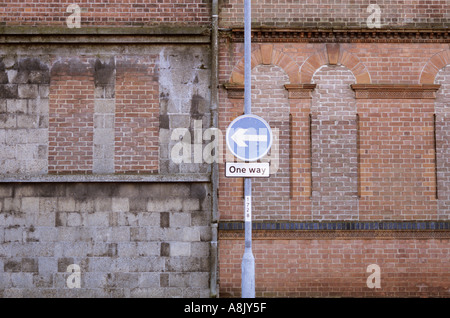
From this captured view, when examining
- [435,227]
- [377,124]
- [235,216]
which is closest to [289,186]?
[235,216]

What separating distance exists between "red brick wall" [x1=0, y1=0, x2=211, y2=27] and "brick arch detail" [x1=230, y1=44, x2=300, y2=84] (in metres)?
1.25

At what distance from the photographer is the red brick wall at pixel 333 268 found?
11.7 m

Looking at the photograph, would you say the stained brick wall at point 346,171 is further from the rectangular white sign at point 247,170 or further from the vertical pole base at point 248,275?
the rectangular white sign at point 247,170

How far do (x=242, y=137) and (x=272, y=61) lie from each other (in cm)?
365

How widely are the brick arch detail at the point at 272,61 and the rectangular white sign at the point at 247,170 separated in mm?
3513

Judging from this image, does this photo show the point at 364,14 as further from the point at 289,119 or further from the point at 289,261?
the point at 289,261

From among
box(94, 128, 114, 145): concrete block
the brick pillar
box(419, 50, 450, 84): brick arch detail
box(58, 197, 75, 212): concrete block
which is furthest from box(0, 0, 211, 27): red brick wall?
box(419, 50, 450, 84): brick arch detail

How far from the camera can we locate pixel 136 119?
39.1 ft

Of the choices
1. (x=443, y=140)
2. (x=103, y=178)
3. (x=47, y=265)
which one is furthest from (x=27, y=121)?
(x=443, y=140)

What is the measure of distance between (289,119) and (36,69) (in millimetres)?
5561

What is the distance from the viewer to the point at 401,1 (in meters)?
12.2

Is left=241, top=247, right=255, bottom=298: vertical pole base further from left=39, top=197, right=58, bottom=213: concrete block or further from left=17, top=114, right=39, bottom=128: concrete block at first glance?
left=17, top=114, right=39, bottom=128: concrete block

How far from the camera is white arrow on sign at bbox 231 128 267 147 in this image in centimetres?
898

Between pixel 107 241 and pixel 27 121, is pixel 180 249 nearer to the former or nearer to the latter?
pixel 107 241
